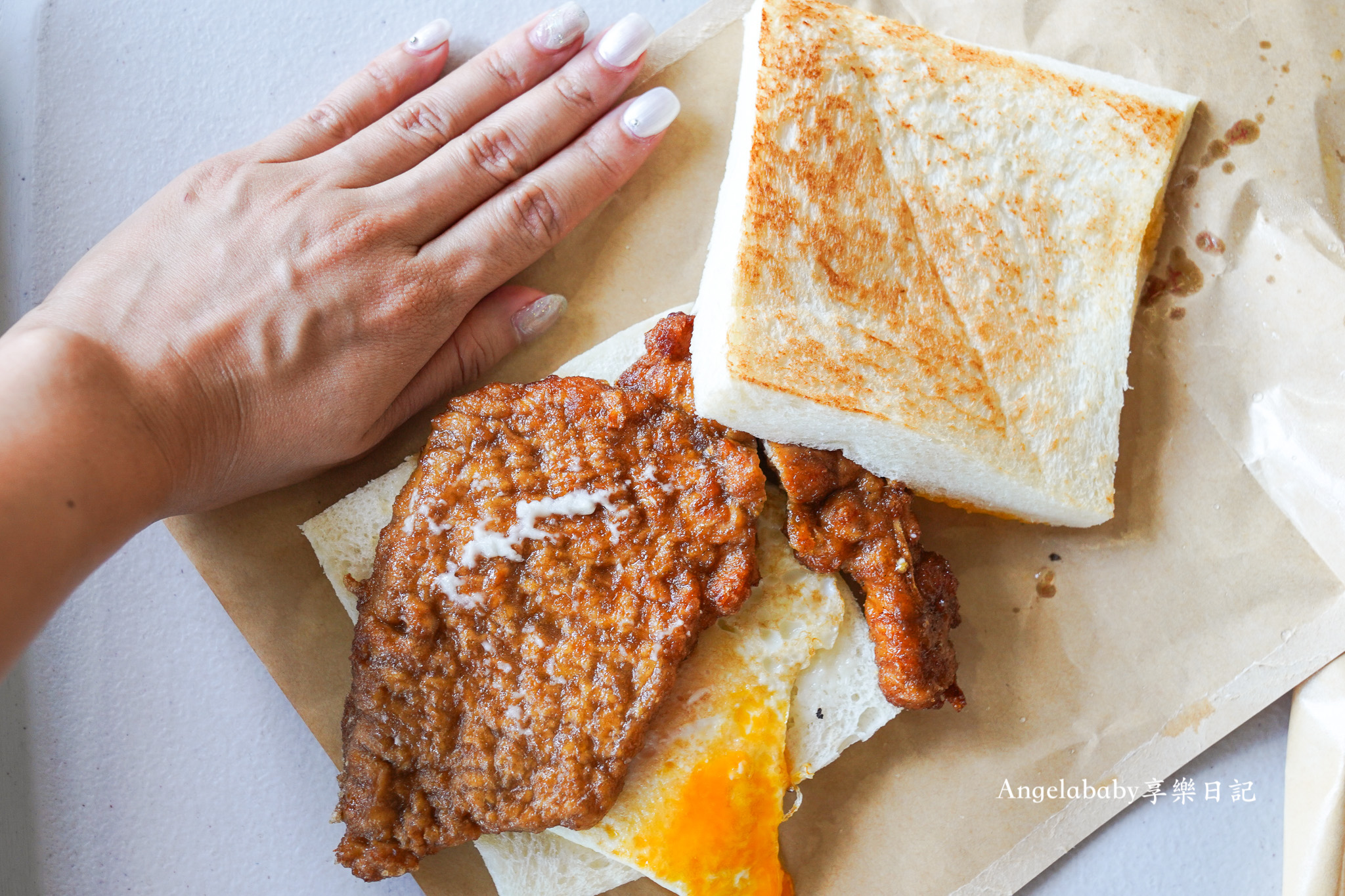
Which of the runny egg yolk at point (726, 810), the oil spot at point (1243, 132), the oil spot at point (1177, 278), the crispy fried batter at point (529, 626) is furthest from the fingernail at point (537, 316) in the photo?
the oil spot at point (1243, 132)

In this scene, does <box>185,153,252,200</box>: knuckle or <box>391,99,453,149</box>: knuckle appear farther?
<box>391,99,453,149</box>: knuckle

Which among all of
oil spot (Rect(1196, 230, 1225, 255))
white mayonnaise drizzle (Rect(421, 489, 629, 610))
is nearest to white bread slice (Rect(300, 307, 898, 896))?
white mayonnaise drizzle (Rect(421, 489, 629, 610))

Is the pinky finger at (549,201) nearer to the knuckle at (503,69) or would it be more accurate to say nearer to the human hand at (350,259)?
the human hand at (350,259)

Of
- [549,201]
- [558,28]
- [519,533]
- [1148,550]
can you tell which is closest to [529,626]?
[519,533]

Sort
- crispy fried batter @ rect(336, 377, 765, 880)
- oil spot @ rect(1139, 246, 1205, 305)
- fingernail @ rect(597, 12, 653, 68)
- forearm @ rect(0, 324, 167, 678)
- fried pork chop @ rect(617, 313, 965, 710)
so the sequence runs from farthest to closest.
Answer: oil spot @ rect(1139, 246, 1205, 305)
fingernail @ rect(597, 12, 653, 68)
fried pork chop @ rect(617, 313, 965, 710)
crispy fried batter @ rect(336, 377, 765, 880)
forearm @ rect(0, 324, 167, 678)

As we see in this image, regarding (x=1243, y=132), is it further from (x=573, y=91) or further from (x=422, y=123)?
(x=422, y=123)

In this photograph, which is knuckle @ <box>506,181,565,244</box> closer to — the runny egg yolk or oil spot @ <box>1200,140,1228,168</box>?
the runny egg yolk

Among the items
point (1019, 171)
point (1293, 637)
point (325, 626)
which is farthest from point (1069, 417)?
point (325, 626)
